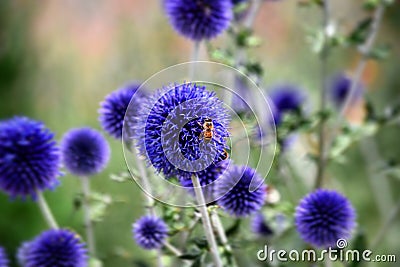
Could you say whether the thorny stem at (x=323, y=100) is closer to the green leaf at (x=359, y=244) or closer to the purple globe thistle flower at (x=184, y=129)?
the green leaf at (x=359, y=244)

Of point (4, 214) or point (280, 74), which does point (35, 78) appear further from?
point (280, 74)

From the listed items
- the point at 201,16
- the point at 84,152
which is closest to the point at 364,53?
the point at 201,16

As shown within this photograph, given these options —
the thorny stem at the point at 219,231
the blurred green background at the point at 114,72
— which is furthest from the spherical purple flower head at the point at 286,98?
the thorny stem at the point at 219,231

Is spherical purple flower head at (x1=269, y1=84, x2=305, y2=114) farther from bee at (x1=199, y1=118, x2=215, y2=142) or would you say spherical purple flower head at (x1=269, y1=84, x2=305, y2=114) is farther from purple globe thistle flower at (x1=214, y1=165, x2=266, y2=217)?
bee at (x1=199, y1=118, x2=215, y2=142)

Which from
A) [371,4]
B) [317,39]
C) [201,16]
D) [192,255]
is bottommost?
[192,255]

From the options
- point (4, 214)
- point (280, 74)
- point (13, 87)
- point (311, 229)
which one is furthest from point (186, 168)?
point (280, 74)

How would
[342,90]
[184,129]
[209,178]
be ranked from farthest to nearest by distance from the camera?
[342,90]
[209,178]
[184,129]

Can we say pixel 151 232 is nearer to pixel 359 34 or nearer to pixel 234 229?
pixel 234 229
